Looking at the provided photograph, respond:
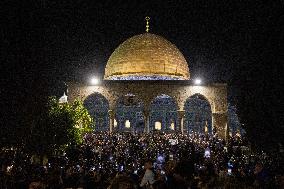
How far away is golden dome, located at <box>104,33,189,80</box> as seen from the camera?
32781mm

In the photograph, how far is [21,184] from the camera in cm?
588

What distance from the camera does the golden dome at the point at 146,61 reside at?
108ft

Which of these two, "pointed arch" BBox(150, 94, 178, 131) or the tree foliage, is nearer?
the tree foliage

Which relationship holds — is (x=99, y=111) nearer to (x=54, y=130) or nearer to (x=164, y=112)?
(x=164, y=112)

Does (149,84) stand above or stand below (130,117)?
below

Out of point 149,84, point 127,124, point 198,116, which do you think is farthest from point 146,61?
point 198,116

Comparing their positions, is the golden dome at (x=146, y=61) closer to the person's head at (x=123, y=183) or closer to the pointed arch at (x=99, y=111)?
the pointed arch at (x=99, y=111)

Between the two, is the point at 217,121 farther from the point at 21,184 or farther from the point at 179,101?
the point at 21,184

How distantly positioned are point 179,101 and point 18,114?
22.7 m

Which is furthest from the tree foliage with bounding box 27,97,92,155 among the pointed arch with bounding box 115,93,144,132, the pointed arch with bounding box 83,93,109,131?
the pointed arch with bounding box 83,93,109,131

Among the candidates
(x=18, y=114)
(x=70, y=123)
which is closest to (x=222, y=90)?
(x=70, y=123)

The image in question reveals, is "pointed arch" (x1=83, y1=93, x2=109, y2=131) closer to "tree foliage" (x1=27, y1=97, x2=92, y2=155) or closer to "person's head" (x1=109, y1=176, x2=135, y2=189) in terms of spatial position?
"tree foliage" (x1=27, y1=97, x2=92, y2=155)

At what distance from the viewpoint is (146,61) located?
3284cm

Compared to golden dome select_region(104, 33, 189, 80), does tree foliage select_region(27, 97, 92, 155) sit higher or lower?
lower
